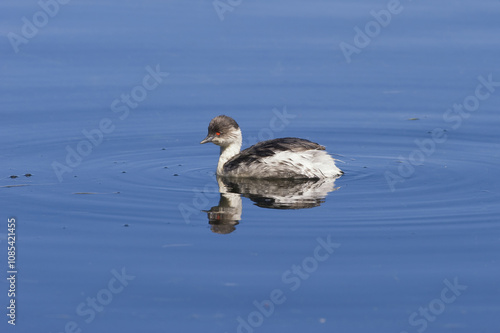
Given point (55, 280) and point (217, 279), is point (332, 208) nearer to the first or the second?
point (217, 279)

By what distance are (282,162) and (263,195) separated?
886 mm

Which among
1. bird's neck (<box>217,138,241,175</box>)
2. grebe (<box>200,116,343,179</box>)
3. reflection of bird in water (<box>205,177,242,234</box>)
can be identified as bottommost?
reflection of bird in water (<box>205,177,242,234</box>)

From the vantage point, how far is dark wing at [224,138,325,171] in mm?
12039

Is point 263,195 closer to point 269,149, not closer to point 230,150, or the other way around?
point 269,149

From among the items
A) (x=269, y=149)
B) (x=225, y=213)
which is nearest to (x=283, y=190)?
(x=269, y=149)

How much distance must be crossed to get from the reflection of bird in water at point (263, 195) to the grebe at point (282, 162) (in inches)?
3.5

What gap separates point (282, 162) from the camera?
1205 centimetres

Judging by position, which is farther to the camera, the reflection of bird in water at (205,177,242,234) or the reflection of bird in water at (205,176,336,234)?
the reflection of bird in water at (205,176,336,234)

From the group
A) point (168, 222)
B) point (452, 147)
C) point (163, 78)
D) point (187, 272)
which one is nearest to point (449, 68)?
point (452, 147)

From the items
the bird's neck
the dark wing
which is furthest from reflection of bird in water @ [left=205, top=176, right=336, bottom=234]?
the bird's neck

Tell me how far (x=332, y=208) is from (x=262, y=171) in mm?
1966

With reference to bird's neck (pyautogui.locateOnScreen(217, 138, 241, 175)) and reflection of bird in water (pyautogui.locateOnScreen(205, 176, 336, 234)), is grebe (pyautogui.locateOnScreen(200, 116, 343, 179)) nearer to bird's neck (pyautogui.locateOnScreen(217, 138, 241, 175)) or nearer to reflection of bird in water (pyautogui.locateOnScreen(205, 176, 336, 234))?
reflection of bird in water (pyautogui.locateOnScreen(205, 176, 336, 234))

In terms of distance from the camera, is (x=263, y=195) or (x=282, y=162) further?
(x=282, y=162)

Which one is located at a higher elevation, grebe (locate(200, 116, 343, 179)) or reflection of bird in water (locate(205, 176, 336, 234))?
grebe (locate(200, 116, 343, 179))
